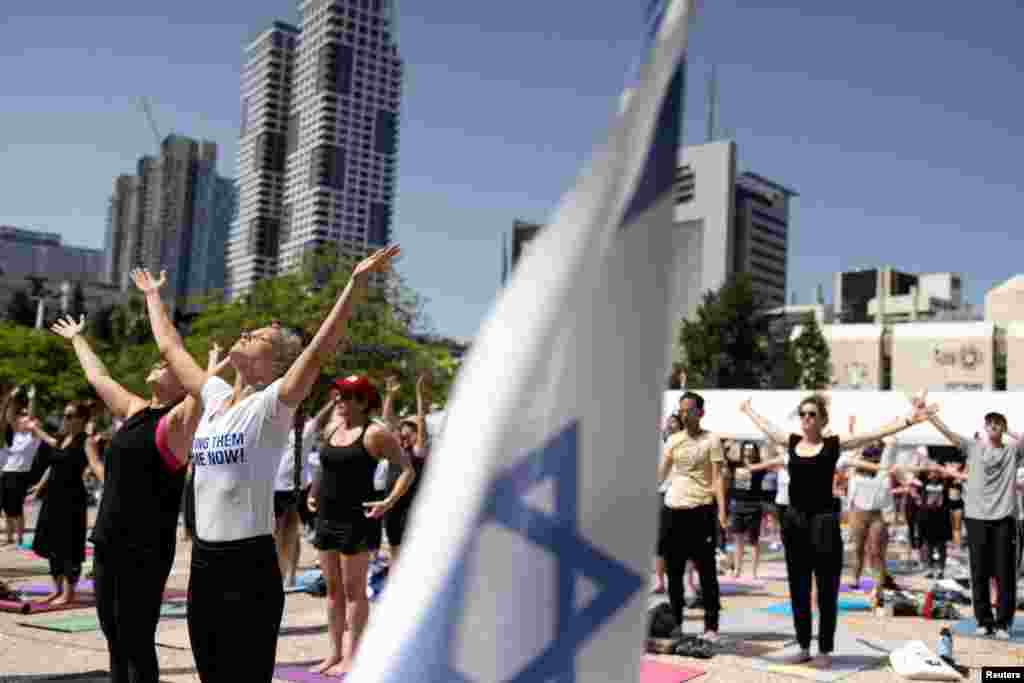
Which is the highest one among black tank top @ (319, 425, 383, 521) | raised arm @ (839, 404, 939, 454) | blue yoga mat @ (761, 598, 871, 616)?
raised arm @ (839, 404, 939, 454)

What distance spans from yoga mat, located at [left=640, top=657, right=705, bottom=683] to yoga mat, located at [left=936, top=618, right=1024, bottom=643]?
11.1 ft

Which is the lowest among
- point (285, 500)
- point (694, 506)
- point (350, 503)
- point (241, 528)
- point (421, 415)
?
point (285, 500)

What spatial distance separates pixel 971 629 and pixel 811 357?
7025 centimetres

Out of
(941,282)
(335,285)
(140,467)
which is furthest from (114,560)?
(941,282)

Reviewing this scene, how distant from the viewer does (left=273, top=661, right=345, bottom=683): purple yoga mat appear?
6434 millimetres

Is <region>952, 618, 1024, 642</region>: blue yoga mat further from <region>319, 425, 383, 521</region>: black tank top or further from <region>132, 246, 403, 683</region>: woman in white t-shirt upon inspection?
<region>132, 246, 403, 683</region>: woman in white t-shirt

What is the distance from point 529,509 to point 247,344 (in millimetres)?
2871

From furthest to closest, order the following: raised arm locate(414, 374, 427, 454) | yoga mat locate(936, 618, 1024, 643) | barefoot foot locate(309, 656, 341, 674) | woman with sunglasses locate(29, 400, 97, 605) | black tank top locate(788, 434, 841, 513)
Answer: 1. raised arm locate(414, 374, 427, 454)
2. woman with sunglasses locate(29, 400, 97, 605)
3. yoga mat locate(936, 618, 1024, 643)
4. black tank top locate(788, 434, 841, 513)
5. barefoot foot locate(309, 656, 341, 674)

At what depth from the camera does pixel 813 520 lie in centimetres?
745

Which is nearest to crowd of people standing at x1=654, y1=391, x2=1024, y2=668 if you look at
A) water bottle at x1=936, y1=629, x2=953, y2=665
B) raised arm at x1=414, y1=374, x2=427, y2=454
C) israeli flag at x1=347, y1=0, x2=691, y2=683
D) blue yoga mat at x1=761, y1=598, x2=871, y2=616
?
blue yoga mat at x1=761, y1=598, x2=871, y2=616

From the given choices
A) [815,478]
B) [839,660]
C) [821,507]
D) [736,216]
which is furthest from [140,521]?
[736,216]

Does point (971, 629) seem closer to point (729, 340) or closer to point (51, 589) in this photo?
point (51, 589)


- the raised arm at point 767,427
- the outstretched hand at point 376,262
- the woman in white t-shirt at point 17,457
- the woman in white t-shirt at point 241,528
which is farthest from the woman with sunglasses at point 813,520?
the woman in white t-shirt at point 17,457

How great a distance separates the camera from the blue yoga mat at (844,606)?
10.4 metres
